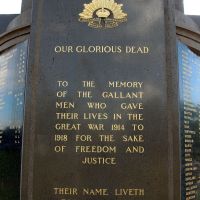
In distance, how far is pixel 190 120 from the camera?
605 centimetres

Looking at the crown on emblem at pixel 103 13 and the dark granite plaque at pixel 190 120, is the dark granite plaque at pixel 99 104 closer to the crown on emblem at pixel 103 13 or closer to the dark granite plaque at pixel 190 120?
the crown on emblem at pixel 103 13

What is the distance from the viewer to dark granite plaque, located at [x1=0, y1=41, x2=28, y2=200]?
5.82 metres

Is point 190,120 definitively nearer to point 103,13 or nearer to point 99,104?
point 99,104

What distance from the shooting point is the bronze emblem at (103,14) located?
18.4ft

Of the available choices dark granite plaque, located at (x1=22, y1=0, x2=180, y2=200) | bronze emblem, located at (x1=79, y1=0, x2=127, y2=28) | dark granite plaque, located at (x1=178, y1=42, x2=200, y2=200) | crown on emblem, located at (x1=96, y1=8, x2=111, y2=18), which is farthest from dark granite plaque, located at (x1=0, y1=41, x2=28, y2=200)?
dark granite plaque, located at (x1=178, y1=42, x2=200, y2=200)

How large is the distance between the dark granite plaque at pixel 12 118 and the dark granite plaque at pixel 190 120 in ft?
8.13

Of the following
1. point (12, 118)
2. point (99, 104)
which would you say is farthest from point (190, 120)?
point (12, 118)

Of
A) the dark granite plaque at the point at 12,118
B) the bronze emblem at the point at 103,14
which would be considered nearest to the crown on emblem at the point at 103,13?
the bronze emblem at the point at 103,14

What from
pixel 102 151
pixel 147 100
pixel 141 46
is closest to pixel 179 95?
pixel 147 100

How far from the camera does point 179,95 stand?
5684mm

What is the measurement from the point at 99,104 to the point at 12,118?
153 centimetres

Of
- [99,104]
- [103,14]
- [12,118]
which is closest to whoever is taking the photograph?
[99,104]

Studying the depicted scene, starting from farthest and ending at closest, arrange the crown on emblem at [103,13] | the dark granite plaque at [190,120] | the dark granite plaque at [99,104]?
the dark granite plaque at [190,120]
the crown on emblem at [103,13]
the dark granite plaque at [99,104]

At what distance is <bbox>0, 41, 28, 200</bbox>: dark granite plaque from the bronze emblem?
1.10 metres
